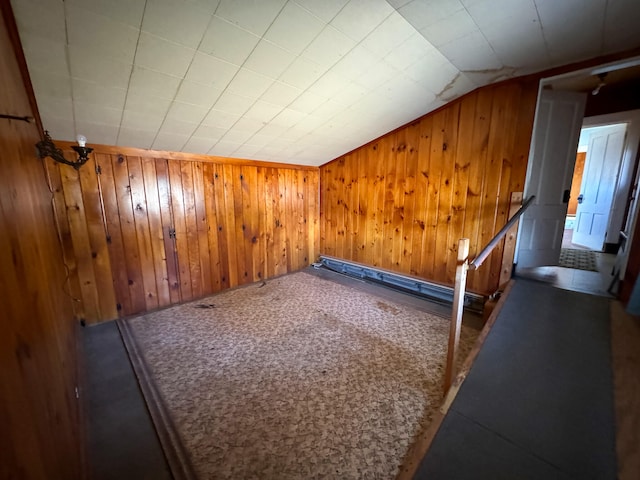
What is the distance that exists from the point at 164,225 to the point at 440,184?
3121 millimetres

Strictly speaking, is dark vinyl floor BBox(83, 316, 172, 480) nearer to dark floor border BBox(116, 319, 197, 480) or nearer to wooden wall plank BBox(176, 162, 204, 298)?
dark floor border BBox(116, 319, 197, 480)

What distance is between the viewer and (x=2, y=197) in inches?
27.2

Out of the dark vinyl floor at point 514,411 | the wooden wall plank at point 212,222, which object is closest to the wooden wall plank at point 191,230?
the wooden wall plank at point 212,222

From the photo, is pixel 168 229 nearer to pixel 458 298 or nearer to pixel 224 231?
pixel 224 231

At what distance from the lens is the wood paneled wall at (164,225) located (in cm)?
230

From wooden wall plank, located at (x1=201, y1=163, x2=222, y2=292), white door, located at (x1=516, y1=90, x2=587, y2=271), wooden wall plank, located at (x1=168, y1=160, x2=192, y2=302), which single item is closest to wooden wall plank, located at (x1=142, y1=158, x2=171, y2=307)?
wooden wall plank, located at (x1=168, y1=160, x2=192, y2=302)

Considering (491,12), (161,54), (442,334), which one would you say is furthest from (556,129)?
(161,54)

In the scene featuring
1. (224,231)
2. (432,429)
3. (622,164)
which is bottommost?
(432,429)

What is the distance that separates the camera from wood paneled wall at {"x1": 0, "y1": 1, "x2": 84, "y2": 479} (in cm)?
57

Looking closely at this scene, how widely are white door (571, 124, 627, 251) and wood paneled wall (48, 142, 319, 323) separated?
14.1 ft

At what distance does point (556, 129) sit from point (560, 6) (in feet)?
4.58

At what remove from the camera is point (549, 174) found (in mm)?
2502

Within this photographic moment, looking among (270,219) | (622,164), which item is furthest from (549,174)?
(270,219)

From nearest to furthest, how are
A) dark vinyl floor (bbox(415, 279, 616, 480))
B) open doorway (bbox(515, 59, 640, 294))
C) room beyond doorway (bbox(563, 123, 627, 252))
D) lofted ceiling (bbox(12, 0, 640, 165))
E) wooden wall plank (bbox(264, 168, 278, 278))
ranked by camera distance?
1. dark vinyl floor (bbox(415, 279, 616, 480))
2. lofted ceiling (bbox(12, 0, 640, 165))
3. open doorway (bbox(515, 59, 640, 294))
4. room beyond doorway (bbox(563, 123, 627, 252))
5. wooden wall plank (bbox(264, 168, 278, 278))
